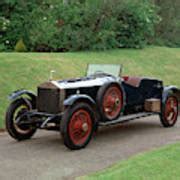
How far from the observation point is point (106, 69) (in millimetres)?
8547

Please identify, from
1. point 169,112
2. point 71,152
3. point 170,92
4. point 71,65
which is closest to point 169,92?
point 170,92

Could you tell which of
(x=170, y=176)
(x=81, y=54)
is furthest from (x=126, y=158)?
(x=81, y=54)

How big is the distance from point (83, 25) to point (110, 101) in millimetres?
10409

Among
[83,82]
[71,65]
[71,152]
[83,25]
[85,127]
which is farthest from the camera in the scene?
[83,25]

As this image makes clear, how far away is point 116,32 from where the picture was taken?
18000 mm

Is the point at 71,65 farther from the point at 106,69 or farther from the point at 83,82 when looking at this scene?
the point at 83,82

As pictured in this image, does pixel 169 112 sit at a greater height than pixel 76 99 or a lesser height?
lesser

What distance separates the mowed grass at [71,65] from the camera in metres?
11.5

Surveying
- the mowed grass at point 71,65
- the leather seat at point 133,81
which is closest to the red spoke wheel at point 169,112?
the leather seat at point 133,81

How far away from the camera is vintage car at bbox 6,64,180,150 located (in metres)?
7.04

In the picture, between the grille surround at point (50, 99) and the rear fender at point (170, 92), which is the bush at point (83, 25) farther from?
the grille surround at point (50, 99)

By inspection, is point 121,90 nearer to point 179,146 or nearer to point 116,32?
point 179,146

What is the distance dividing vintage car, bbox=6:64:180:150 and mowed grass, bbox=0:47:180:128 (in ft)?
4.67

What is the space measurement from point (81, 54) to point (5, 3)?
5624 millimetres
